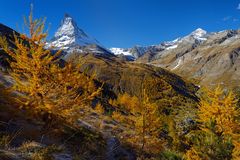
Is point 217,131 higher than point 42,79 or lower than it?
lower

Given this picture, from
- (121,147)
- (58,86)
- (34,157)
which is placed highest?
(58,86)

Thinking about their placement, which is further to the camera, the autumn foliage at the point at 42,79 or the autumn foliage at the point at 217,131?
the autumn foliage at the point at 217,131

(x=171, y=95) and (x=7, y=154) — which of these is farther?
(x=171, y=95)

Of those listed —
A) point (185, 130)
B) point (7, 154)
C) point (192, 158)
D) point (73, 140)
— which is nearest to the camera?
point (7, 154)

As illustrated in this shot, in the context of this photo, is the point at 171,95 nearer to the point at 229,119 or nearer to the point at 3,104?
the point at 229,119

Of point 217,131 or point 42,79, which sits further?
point 217,131

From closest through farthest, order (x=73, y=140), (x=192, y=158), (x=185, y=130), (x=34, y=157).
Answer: (x=34, y=157) → (x=73, y=140) → (x=192, y=158) → (x=185, y=130)

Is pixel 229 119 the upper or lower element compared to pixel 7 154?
upper

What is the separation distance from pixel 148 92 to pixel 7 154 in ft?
70.4

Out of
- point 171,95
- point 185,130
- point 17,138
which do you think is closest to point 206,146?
point 17,138

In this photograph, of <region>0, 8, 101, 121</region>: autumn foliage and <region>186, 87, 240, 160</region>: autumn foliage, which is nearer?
<region>0, 8, 101, 121</region>: autumn foliage

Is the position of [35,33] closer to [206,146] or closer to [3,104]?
[3,104]

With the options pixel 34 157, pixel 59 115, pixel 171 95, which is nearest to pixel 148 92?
pixel 59 115

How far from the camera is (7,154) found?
A: 805 centimetres
